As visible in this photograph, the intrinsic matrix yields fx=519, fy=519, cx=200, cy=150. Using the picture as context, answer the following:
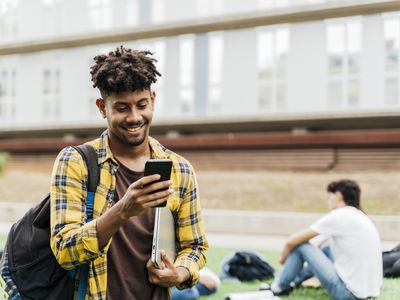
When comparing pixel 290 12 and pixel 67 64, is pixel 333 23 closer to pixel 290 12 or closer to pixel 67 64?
pixel 290 12

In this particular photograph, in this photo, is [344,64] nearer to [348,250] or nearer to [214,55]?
[214,55]

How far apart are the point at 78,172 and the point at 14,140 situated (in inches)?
690

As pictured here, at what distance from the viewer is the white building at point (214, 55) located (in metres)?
14.1

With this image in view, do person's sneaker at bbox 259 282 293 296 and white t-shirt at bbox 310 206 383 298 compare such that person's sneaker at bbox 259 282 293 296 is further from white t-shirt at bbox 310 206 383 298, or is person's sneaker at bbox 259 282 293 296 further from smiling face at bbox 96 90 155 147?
smiling face at bbox 96 90 155 147

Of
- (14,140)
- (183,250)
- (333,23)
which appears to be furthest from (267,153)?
(183,250)

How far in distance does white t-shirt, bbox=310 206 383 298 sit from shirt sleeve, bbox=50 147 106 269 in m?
3.14

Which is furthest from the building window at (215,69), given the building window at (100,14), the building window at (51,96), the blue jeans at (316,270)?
the blue jeans at (316,270)

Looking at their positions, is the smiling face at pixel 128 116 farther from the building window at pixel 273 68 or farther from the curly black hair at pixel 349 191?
the building window at pixel 273 68

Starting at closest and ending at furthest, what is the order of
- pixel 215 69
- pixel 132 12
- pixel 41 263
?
pixel 41 263, pixel 215 69, pixel 132 12

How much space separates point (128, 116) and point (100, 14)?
16449 mm

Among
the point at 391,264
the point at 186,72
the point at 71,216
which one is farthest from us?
the point at 186,72

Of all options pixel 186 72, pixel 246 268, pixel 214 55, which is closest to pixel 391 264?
pixel 246 268

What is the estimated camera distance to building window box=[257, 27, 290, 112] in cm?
1492

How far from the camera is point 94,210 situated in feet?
5.47
